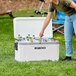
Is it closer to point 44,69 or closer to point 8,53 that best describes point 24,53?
point 44,69

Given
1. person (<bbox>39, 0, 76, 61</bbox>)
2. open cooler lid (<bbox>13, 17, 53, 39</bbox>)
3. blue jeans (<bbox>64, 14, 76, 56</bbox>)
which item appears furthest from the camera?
open cooler lid (<bbox>13, 17, 53, 39</bbox>)

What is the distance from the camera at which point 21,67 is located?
4.91m

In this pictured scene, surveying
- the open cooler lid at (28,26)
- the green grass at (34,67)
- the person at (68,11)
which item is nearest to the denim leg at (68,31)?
the person at (68,11)

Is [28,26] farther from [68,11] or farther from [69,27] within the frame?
[68,11]

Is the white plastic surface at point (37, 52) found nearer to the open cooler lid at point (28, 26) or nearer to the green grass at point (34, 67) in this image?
the green grass at point (34, 67)

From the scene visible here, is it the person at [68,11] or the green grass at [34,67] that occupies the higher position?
the person at [68,11]

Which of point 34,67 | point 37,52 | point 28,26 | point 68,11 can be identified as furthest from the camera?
point 28,26

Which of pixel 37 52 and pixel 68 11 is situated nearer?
pixel 68 11

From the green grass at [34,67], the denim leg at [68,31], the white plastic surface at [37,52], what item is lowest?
the green grass at [34,67]

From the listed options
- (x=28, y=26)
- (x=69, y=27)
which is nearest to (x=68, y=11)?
(x=69, y=27)

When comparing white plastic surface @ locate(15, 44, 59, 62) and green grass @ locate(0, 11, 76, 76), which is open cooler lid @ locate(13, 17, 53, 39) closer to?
green grass @ locate(0, 11, 76, 76)

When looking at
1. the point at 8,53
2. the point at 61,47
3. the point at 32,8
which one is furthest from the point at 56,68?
the point at 32,8

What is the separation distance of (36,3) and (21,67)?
42.9 feet

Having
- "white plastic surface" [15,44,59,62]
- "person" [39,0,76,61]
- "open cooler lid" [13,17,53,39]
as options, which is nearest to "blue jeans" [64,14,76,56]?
"person" [39,0,76,61]
